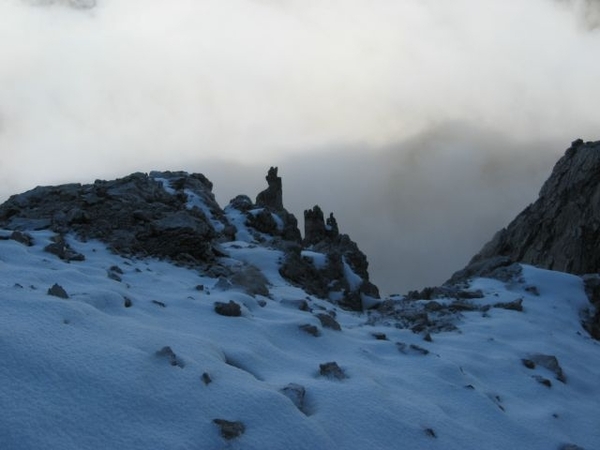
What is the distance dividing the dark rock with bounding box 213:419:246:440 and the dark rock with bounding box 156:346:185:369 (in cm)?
130

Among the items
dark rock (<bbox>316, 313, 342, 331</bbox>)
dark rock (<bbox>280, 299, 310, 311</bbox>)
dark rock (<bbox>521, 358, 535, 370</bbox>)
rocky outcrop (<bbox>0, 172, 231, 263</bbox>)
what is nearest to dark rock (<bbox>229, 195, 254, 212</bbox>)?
rocky outcrop (<bbox>0, 172, 231, 263</bbox>)

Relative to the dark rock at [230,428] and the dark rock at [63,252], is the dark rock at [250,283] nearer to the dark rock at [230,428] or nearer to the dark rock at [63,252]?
the dark rock at [63,252]

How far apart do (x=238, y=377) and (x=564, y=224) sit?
39143mm

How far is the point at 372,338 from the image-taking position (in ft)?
43.4

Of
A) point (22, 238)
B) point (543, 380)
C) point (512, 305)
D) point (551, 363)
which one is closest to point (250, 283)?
point (22, 238)

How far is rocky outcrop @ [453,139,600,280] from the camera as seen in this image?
129 ft

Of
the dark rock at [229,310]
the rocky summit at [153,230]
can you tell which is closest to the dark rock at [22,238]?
the rocky summit at [153,230]

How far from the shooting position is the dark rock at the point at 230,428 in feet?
21.7

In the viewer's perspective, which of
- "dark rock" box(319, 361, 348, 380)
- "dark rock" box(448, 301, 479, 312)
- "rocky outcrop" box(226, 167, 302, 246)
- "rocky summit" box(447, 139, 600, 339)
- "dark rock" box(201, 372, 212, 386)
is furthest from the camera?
"rocky summit" box(447, 139, 600, 339)

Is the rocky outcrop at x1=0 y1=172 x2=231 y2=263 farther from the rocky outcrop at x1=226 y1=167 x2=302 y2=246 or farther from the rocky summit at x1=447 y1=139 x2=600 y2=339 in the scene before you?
the rocky summit at x1=447 y1=139 x2=600 y2=339

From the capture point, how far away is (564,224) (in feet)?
136

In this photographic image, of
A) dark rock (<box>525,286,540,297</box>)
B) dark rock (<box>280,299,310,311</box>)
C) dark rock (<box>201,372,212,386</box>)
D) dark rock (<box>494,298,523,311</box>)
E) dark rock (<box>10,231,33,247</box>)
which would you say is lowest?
dark rock (<box>201,372,212,386</box>)

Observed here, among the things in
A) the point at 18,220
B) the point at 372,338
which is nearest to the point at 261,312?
the point at 372,338

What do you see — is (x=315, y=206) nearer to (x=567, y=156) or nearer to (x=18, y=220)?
(x=567, y=156)
